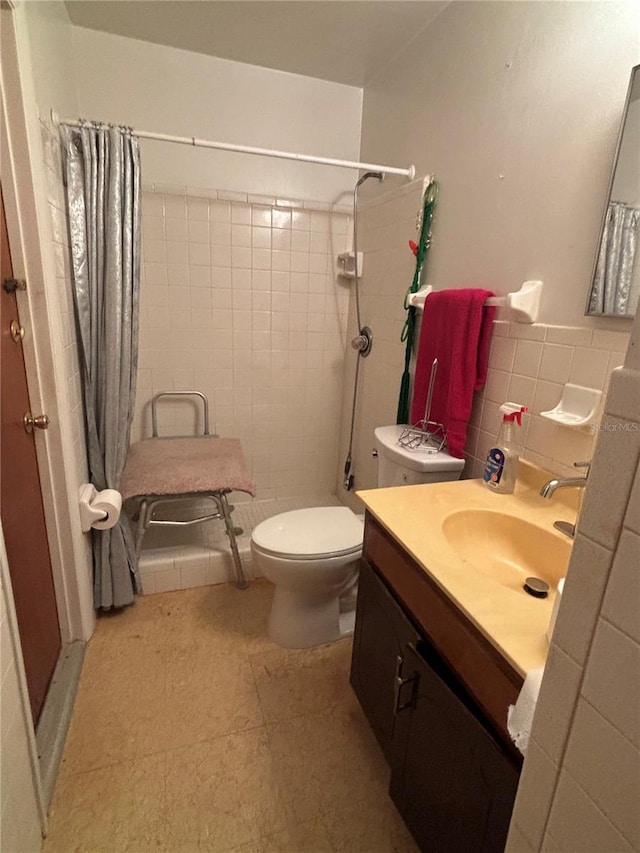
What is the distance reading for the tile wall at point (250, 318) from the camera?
6.95 feet

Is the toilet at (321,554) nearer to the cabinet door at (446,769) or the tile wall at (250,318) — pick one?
the cabinet door at (446,769)

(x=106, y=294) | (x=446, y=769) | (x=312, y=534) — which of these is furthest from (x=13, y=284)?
(x=446, y=769)

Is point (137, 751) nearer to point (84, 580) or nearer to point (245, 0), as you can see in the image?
point (84, 580)

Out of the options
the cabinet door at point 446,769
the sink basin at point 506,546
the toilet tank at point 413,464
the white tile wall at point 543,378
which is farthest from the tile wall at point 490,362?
the cabinet door at point 446,769

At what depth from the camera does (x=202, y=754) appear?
1275mm

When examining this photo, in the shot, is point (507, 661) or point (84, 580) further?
point (84, 580)

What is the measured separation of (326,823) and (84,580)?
1107 mm

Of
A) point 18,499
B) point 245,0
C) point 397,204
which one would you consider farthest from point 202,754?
point 245,0

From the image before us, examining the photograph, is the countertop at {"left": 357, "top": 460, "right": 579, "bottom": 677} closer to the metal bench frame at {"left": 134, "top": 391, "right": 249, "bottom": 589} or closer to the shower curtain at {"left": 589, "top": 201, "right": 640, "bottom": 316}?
the shower curtain at {"left": 589, "top": 201, "right": 640, "bottom": 316}

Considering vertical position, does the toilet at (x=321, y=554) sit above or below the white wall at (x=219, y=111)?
below

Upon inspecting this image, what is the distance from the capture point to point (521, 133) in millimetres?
1245

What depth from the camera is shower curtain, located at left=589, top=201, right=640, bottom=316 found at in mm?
959

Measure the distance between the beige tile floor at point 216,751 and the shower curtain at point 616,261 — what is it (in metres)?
1.39

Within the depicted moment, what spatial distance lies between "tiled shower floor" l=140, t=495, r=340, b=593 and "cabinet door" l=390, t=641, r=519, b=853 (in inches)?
45.3
